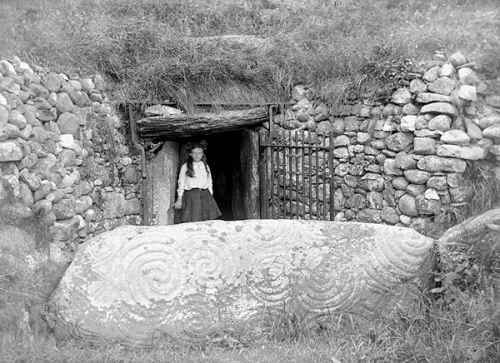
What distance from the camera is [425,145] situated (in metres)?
5.66

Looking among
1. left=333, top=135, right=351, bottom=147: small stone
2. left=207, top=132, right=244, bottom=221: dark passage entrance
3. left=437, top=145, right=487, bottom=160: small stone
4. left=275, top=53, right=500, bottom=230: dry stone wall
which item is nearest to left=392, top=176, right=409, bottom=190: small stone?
left=275, top=53, right=500, bottom=230: dry stone wall

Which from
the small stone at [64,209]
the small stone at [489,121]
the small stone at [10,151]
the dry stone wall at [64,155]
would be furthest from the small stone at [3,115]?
the small stone at [489,121]

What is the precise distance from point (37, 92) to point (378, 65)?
388 cm

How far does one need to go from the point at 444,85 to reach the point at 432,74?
0.19 m

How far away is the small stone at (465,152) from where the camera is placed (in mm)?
5496

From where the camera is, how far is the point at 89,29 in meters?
6.45

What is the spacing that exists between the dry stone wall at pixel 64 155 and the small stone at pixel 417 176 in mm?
3363

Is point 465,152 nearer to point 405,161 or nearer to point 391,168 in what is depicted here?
point 405,161

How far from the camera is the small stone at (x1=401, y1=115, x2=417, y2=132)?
5785mm

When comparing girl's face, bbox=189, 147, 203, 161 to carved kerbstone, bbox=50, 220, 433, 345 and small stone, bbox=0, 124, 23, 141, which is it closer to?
small stone, bbox=0, 124, 23, 141

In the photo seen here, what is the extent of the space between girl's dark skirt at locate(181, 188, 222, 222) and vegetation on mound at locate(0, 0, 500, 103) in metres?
1.22

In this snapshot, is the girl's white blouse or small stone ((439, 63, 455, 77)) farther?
the girl's white blouse

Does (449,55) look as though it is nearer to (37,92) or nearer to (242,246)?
(242,246)

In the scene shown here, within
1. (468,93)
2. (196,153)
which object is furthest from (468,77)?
(196,153)
